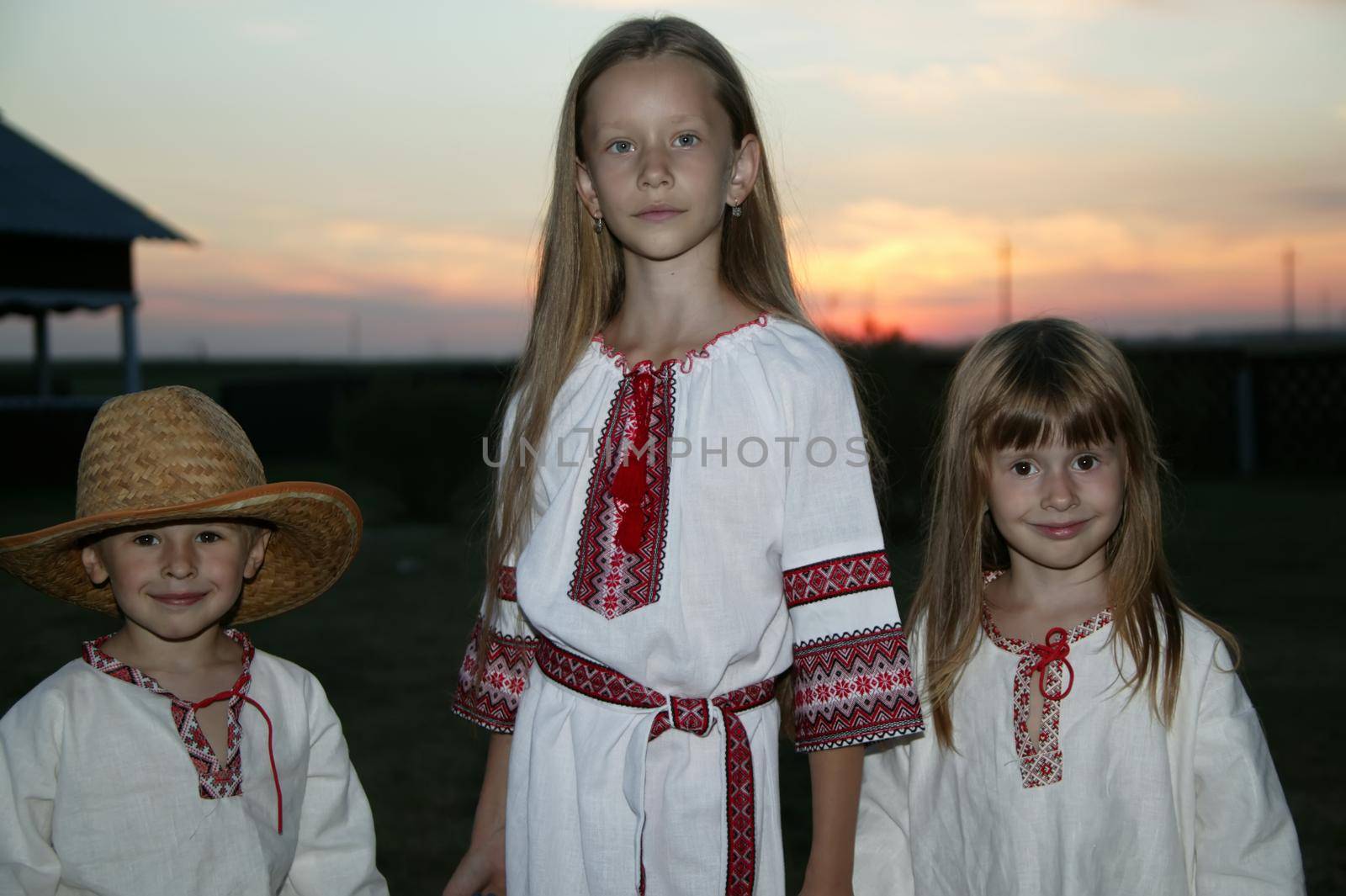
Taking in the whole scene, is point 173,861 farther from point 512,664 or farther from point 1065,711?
point 1065,711

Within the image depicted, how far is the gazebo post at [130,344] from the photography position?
16297 mm

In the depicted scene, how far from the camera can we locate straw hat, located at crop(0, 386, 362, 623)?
2.00m

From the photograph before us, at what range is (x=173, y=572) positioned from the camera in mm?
2027

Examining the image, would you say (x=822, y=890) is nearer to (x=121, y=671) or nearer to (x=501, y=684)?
(x=501, y=684)

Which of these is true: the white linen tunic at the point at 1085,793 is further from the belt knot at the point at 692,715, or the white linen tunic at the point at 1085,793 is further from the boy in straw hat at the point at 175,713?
the boy in straw hat at the point at 175,713

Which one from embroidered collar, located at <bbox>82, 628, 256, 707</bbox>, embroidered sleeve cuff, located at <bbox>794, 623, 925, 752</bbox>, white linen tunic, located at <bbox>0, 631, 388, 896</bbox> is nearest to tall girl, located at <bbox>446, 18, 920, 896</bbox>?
embroidered sleeve cuff, located at <bbox>794, 623, 925, 752</bbox>

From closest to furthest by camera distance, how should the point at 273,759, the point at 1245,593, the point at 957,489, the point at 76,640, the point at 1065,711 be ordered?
the point at 273,759 → the point at 1065,711 → the point at 957,489 → the point at 76,640 → the point at 1245,593

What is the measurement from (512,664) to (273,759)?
43 cm

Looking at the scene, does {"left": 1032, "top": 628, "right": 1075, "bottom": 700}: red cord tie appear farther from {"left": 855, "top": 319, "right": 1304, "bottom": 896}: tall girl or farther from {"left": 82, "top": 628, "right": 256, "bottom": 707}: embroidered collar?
{"left": 82, "top": 628, "right": 256, "bottom": 707}: embroidered collar

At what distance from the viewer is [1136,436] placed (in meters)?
2.27

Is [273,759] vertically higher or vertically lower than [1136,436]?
lower

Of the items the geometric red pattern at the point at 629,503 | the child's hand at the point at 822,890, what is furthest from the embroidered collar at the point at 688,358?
the child's hand at the point at 822,890

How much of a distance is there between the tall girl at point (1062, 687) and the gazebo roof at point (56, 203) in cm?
1553

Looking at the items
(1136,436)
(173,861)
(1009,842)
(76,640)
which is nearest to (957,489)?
(1136,436)
